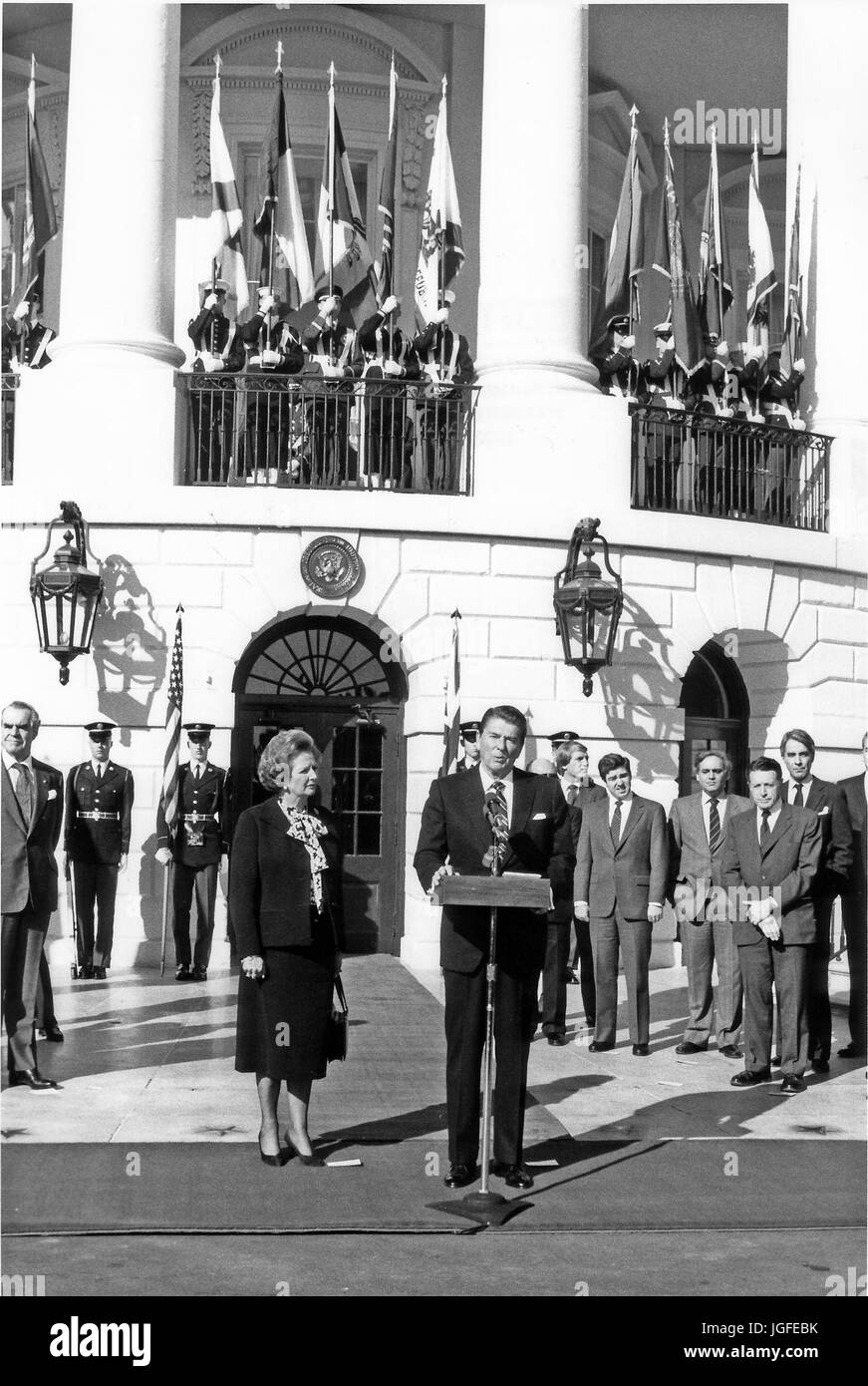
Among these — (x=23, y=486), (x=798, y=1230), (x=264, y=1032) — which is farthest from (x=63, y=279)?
(x=798, y=1230)

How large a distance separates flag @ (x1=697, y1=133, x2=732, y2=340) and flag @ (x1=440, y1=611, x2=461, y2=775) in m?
5.38

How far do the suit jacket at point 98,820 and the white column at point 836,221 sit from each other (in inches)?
336

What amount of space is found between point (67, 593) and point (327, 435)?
340 centimetres

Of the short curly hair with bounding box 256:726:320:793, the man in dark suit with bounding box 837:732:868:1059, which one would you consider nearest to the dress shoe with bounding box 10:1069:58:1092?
the short curly hair with bounding box 256:726:320:793

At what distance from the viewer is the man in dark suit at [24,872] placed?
9797 millimetres

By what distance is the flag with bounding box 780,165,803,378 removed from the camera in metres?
19.9

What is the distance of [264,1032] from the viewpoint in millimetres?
8164

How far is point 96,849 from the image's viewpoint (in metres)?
15.9

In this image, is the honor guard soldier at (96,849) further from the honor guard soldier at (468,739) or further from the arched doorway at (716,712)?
the arched doorway at (716,712)

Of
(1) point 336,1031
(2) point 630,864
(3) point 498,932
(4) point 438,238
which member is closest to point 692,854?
(2) point 630,864

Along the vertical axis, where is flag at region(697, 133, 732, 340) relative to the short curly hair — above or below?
above

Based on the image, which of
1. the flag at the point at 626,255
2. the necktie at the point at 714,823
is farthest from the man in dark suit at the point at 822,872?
the flag at the point at 626,255

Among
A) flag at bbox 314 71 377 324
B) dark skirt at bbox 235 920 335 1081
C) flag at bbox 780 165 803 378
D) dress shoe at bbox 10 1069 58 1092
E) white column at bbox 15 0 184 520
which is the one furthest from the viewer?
flag at bbox 780 165 803 378

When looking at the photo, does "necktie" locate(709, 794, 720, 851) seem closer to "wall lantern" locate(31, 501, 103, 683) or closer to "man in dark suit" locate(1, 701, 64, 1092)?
"man in dark suit" locate(1, 701, 64, 1092)
